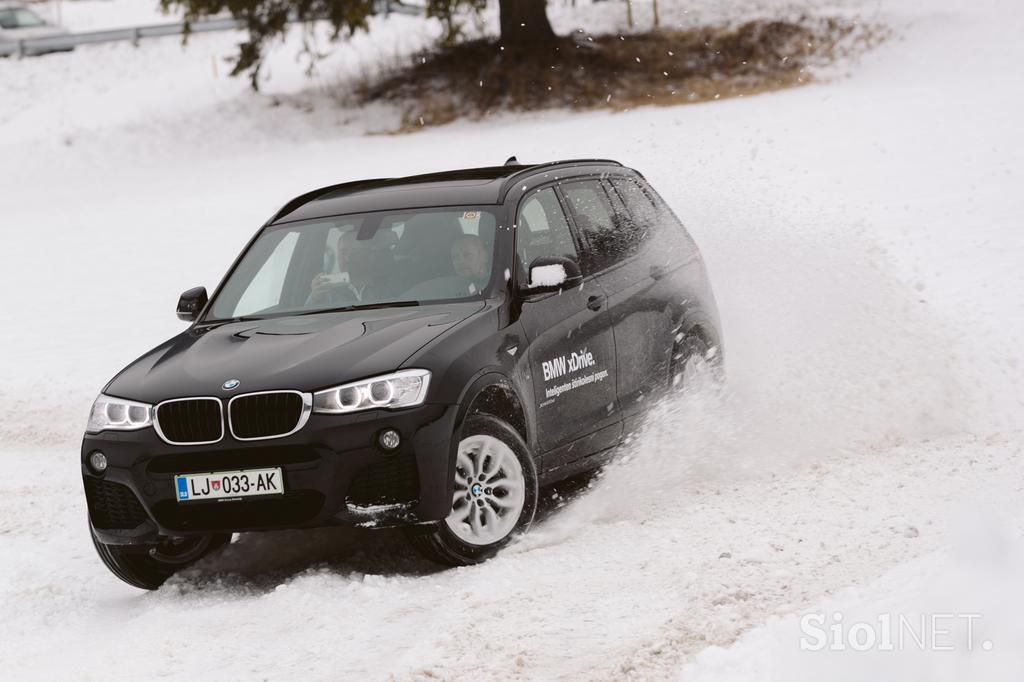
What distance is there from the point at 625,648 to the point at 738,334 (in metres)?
4.96

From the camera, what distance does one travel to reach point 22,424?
10.9m

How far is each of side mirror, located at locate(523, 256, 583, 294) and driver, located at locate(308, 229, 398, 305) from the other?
69 cm

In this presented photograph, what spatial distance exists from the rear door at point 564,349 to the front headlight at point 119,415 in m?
1.81

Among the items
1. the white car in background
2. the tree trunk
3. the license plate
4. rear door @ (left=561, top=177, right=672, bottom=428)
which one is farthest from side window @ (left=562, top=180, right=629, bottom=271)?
the white car in background

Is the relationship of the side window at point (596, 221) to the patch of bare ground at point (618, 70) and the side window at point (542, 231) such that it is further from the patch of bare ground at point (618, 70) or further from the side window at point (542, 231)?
the patch of bare ground at point (618, 70)

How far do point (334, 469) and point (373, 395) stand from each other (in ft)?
1.15

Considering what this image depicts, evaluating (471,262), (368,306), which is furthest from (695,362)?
(368,306)

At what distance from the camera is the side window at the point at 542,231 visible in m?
7.23

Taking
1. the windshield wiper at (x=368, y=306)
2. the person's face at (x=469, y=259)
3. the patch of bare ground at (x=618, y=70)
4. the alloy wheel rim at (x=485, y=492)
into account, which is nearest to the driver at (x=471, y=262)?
the person's face at (x=469, y=259)

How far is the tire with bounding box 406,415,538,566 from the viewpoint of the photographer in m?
6.21

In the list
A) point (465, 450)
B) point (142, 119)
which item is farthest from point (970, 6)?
point (465, 450)

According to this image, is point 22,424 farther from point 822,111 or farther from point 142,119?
point 142,119
